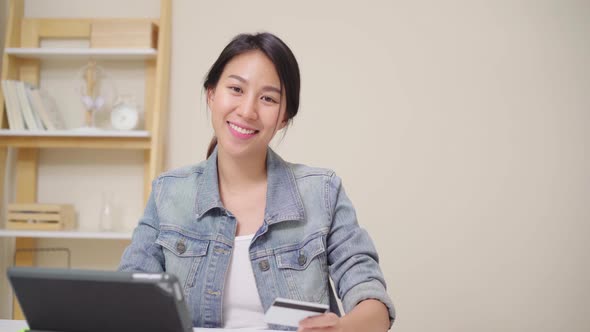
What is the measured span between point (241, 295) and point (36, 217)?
190 cm

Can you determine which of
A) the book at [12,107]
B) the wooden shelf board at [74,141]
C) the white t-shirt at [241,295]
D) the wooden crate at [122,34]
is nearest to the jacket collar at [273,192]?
the white t-shirt at [241,295]

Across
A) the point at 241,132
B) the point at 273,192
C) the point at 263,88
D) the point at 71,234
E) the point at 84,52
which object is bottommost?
the point at 71,234

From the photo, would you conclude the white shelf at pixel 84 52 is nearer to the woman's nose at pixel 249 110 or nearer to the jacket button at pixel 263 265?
the woman's nose at pixel 249 110

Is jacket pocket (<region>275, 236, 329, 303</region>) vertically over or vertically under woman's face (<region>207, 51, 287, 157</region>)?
under

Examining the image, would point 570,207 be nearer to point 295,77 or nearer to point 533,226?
point 533,226

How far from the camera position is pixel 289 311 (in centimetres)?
93

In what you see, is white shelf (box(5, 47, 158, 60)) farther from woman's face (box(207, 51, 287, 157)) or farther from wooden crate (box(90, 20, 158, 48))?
woman's face (box(207, 51, 287, 157))

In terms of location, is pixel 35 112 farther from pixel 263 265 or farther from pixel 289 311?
pixel 289 311

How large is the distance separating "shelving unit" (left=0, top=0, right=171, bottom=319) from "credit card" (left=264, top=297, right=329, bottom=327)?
1985 millimetres

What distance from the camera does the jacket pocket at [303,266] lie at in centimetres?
137

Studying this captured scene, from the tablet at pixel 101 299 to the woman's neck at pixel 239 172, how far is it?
27.4 inches

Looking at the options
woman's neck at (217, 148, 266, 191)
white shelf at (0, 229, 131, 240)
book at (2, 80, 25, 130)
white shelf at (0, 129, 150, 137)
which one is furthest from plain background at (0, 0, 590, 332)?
woman's neck at (217, 148, 266, 191)

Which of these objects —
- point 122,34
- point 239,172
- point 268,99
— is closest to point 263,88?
point 268,99

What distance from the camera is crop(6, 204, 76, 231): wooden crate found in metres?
2.89
